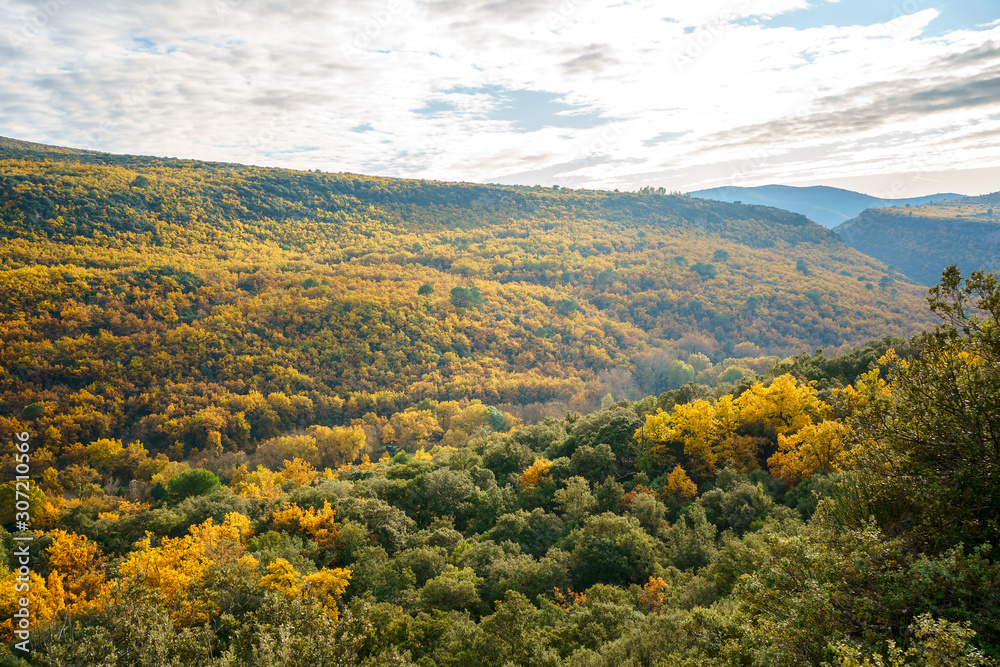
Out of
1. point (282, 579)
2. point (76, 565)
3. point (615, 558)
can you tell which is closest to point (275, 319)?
point (76, 565)

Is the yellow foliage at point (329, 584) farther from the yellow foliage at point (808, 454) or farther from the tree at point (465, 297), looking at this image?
the tree at point (465, 297)

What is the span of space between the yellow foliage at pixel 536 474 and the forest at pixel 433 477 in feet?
1.30

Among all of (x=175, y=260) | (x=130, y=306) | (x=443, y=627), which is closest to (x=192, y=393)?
(x=130, y=306)

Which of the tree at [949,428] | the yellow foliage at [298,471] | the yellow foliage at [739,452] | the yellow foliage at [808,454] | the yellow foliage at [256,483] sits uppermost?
the tree at [949,428]

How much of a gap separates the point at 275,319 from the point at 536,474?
89408 mm

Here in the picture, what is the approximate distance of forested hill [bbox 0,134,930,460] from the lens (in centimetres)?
8400

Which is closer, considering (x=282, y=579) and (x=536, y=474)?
(x=282, y=579)

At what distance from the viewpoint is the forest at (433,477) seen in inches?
472

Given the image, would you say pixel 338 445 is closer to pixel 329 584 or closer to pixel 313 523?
pixel 313 523

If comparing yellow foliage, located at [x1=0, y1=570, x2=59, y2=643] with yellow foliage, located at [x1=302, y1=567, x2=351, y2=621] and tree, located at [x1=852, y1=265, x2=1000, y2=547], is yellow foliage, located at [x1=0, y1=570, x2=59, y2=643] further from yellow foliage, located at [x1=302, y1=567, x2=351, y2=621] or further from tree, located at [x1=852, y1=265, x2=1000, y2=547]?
tree, located at [x1=852, y1=265, x2=1000, y2=547]

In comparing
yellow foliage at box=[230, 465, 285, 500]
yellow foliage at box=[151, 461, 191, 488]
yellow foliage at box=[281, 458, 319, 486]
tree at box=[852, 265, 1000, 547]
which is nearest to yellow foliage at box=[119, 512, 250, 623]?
yellow foliage at box=[230, 465, 285, 500]

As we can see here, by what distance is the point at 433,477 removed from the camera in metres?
45.7

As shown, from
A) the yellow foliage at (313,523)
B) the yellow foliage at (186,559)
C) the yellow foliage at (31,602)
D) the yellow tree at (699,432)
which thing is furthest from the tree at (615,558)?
the yellow foliage at (31,602)

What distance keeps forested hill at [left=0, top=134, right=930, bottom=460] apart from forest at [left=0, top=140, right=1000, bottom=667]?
797 mm
